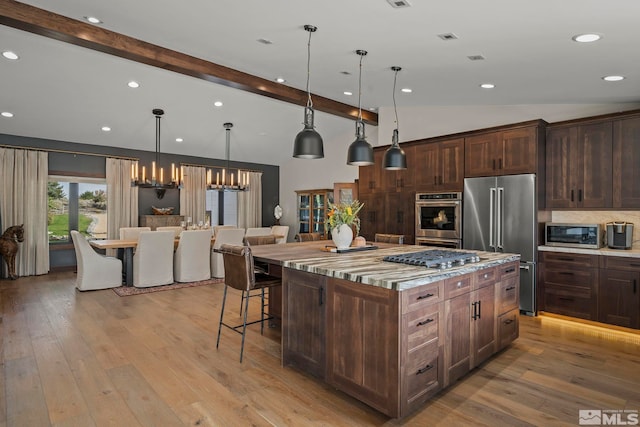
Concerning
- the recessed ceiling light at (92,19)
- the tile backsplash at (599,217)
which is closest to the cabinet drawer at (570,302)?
the tile backsplash at (599,217)

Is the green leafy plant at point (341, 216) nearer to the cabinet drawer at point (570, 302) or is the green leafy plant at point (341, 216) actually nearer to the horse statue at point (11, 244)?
the cabinet drawer at point (570, 302)

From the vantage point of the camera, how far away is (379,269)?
2.52 meters

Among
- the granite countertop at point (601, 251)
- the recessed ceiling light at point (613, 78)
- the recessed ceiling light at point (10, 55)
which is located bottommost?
the granite countertop at point (601, 251)

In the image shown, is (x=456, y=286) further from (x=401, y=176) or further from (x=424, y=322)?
(x=401, y=176)

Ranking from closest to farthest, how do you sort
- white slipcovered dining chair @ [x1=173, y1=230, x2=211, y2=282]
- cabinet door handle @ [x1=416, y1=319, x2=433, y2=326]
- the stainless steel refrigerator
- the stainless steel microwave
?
cabinet door handle @ [x1=416, y1=319, x2=433, y2=326]
the stainless steel microwave
the stainless steel refrigerator
white slipcovered dining chair @ [x1=173, y1=230, x2=211, y2=282]

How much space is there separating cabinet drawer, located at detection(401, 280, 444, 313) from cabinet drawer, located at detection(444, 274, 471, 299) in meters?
0.07

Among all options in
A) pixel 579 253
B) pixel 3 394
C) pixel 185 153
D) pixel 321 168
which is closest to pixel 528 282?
pixel 579 253

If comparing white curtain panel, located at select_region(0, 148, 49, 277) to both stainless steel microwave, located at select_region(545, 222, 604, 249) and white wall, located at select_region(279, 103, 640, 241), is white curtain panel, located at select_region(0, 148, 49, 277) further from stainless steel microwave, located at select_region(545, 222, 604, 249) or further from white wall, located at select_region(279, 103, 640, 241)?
stainless steel microwave, located at select_region(545, 222, 604, 249)

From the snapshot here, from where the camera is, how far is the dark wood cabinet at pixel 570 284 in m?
4.03

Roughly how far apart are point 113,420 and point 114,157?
274 inches

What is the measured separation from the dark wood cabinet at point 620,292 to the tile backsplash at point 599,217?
0.57m

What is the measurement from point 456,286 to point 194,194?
25.2 feet

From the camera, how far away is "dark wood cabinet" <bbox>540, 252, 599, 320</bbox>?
13.2 ft

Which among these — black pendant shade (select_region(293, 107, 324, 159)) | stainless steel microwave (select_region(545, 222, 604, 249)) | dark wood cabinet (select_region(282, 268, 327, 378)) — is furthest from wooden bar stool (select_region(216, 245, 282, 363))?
stainless steel microwave (select_region(545, 222, 604, 249))
